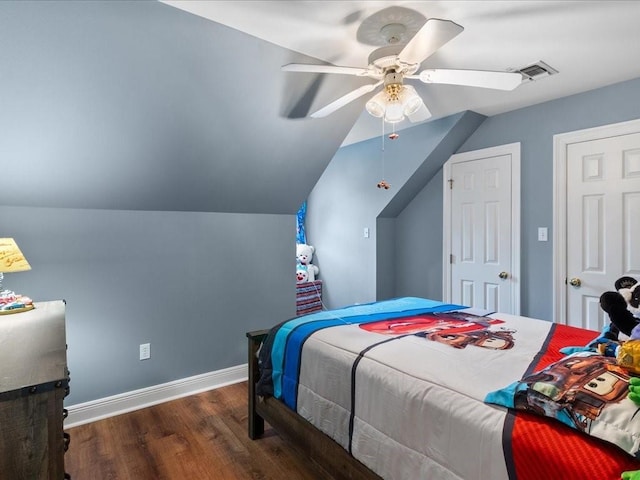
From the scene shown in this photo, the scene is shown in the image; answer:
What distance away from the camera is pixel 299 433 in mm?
1776

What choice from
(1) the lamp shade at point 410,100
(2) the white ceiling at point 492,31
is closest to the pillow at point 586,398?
(1) the lamp shade at point 410,100

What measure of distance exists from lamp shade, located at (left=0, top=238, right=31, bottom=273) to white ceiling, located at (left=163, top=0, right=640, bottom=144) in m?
1.44

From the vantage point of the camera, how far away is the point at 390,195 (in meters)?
4.01

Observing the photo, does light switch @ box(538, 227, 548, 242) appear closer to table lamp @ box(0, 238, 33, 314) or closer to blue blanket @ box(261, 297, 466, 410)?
blue blanket @ box(261, 297, 466, 410)

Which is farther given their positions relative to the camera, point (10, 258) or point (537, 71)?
point (537, 71)

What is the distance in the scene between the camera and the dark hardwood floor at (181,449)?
1.89 m

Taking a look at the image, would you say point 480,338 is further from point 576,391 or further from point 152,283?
point 152,283

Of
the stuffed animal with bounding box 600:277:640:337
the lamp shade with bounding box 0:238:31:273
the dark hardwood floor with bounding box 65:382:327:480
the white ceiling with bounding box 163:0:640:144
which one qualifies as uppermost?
the white ceiling with bounding box 163:0:640:144

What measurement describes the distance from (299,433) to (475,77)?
1.87 meters

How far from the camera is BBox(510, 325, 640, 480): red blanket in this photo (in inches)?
33.9

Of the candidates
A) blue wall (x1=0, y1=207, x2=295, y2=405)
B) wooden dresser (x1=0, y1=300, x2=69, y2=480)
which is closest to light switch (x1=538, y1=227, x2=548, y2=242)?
blue wall (x1=0, y1=207, x2=295, y2=405)

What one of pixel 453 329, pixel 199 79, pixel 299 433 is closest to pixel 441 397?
pixel 453 329

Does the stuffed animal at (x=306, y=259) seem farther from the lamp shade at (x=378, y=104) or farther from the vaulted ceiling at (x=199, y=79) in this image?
the lamp shade at (x=378, y=104)

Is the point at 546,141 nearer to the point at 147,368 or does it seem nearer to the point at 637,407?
the point at 637,407
